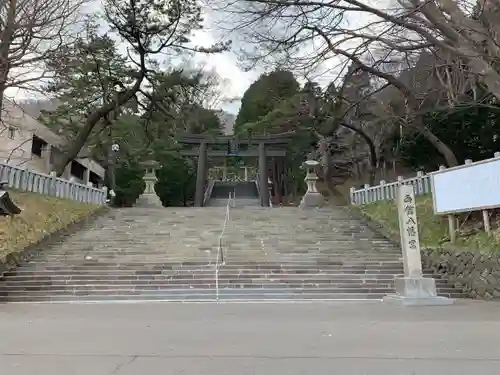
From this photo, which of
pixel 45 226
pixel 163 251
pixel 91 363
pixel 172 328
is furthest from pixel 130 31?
pixel 91 363

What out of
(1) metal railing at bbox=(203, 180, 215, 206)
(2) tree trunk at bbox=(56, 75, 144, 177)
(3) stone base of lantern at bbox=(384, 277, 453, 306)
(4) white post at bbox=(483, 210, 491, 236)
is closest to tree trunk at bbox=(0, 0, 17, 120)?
(2) tree trunk at bbox=(56, 75, 144, 177)

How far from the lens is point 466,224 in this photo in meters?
12.5

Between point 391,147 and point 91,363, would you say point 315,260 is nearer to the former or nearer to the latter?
point 91,363

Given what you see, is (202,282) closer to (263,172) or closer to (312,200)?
(312,200)

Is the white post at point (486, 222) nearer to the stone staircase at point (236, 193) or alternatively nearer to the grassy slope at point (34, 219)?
the grassy slope at point (34, 219)

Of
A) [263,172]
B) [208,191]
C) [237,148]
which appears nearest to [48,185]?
[237,148]

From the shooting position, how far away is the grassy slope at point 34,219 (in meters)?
12.7

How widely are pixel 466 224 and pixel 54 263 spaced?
10.6 meters

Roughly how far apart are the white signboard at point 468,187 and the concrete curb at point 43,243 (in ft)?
35.1

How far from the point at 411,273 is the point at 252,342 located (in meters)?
5.27

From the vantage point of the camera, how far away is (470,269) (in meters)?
10.8

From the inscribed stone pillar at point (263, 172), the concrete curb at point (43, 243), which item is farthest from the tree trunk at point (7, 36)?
the inscribed stone pillar at point (263, 172)

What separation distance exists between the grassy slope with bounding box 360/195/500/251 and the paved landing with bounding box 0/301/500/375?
11.1ft

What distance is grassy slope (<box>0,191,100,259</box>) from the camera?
12727 millimetres
